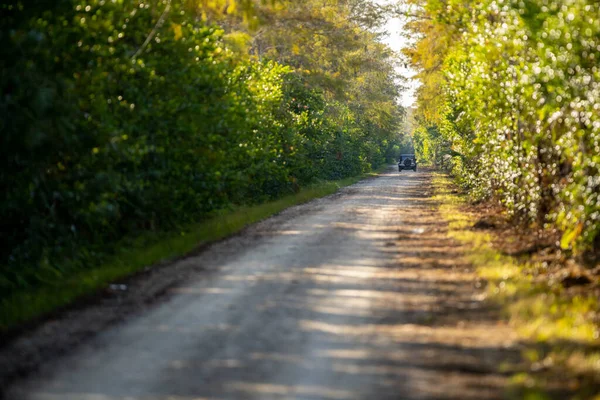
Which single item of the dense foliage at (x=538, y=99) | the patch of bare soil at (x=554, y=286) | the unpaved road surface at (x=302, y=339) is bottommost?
the patch of bare soil at (x=554, y=286)

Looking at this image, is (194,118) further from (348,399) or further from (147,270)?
(348,399)

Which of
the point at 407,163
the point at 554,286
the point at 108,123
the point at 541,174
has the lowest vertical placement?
the point at 554,286

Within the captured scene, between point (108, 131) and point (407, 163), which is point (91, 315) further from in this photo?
point (407, 163)

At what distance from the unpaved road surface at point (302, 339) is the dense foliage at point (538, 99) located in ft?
6.91

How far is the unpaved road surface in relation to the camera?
21.0ft

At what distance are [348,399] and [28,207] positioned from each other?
8.01 meters

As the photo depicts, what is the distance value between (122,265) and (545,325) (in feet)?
24.3

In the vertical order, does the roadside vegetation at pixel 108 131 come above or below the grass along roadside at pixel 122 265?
above

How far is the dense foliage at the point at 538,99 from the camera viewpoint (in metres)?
10.9

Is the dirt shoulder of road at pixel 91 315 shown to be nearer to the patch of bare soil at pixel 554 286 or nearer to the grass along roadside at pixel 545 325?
the grass along roadside at pixel 545 325

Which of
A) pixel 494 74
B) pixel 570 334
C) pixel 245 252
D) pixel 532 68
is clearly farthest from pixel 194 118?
pixel 570 334

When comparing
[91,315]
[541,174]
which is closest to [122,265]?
[91,315]

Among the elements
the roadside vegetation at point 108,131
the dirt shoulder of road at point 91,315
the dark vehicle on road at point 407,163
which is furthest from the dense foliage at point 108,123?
the dark vehicle on road at point 407,163

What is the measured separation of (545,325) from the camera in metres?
8.37
